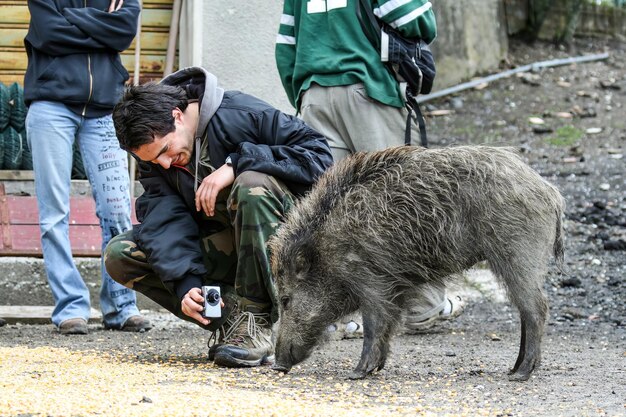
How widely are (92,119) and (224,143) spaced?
5.04 feet

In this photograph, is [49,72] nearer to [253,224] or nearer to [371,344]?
[253,224]

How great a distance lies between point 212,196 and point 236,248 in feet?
1.06

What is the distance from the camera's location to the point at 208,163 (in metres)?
4.72

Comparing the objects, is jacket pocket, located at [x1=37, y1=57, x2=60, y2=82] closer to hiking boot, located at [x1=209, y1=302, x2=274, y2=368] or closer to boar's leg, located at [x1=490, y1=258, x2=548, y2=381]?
hiking boot, located at [x1=209, y1=302, x2=274, y2=368]

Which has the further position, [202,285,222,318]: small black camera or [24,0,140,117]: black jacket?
[24,0,140,117]: black jacket

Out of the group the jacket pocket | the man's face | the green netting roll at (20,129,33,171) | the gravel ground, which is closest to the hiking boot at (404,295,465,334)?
the gravel ground

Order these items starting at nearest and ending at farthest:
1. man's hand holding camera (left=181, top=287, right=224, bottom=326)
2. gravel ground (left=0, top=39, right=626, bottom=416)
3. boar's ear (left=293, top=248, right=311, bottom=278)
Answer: gravel ground (left=0, top=39, right=626, bottom=416)
boar's ear (left=293, top=248, right=311, bottom=278)
man's hand holding camera (left=181, top=287, right=224, bottom=326)

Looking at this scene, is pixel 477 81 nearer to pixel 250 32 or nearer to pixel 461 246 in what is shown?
Answer: pixel 250 32

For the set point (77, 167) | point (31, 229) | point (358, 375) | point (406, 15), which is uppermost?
point (406, 15)

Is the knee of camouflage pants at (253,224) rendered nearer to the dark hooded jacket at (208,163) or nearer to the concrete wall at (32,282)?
the dark hooded jacket at (208,163)

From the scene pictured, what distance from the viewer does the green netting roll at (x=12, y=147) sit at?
7395 mm

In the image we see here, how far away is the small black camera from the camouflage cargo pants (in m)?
0.11

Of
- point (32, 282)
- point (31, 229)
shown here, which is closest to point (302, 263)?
point (31, 229)

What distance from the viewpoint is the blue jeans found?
586cm
